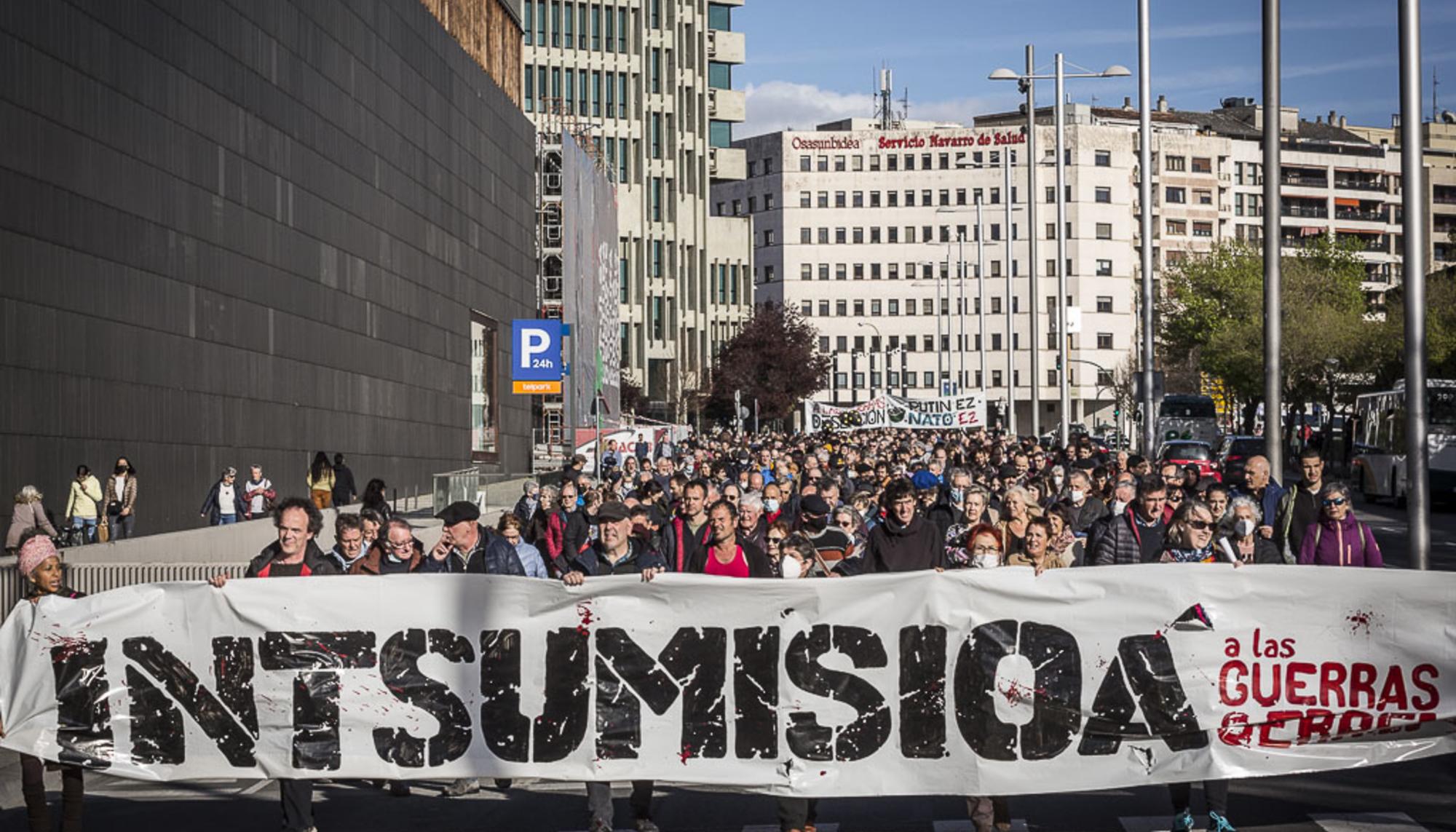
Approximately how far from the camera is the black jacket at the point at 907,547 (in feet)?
40.6

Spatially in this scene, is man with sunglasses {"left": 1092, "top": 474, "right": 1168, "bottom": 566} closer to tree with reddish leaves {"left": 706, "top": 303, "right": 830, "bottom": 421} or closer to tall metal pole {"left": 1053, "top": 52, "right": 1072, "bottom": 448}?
tall metal pole {"left": 1053, "top": 52, "right": 1072, "bottom": 448}

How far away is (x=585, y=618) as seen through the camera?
10.4 m

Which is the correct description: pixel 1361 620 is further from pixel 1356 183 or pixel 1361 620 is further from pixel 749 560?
pixel 1356 183

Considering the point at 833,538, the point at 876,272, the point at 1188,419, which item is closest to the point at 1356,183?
the point at 876,272

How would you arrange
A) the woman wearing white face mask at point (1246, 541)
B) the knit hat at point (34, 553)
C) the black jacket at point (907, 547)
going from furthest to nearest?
the black jacket at point (907, 547) < the woman wearing white face mask at point (1246, 541) < the knit hat at point (34, 553)

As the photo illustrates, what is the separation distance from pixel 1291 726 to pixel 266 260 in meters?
34.2

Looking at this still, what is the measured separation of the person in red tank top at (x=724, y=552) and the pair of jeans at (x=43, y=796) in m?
3.31

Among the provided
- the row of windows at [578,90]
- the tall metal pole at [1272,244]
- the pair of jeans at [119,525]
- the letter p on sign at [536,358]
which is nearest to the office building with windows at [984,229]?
the row of windows at [578,90]

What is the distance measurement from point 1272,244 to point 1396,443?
1130 inches

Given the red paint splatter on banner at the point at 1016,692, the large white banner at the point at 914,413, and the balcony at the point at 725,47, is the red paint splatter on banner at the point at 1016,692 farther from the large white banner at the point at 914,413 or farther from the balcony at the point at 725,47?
the balcony at the point at 725,47

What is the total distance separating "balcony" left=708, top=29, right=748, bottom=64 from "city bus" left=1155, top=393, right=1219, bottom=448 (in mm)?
46196

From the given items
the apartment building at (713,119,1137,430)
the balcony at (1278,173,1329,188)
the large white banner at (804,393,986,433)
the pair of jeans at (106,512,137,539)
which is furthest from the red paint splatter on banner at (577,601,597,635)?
the balcony at (1278,173,1329,188)

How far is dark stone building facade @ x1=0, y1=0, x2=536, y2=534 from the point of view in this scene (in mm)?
30188

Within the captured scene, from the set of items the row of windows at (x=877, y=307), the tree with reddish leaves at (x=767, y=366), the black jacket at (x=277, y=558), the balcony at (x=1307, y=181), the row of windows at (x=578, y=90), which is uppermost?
the balcony at (x=1307, y=181)
